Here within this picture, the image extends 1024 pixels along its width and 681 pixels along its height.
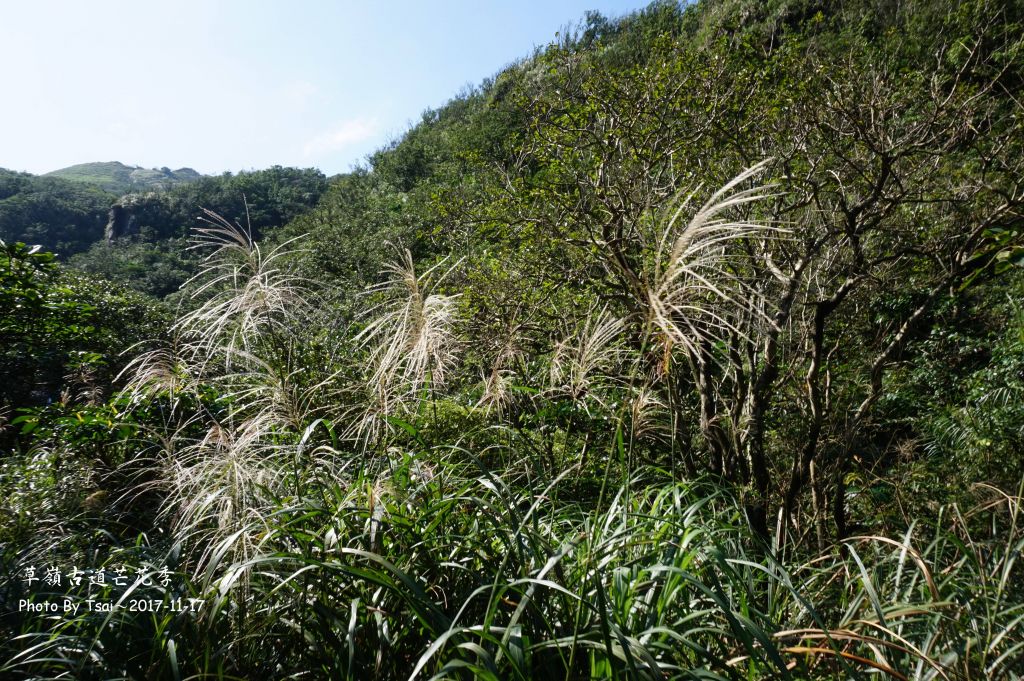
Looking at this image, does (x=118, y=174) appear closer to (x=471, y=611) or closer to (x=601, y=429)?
(x=601, y=429)

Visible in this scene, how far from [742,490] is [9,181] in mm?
64351

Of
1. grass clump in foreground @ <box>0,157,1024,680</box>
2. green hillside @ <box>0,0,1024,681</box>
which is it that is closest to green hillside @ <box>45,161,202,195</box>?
green hillside @ <box>0,0,1024,681</box>

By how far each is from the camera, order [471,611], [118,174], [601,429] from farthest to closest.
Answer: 1. [118,174]
2. [601,429]
3. [471,611]

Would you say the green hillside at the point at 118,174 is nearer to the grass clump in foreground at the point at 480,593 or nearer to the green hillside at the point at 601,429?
the green hillside at the point at 601,429

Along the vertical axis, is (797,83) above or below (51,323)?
above

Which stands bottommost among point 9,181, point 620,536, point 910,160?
point 620,536

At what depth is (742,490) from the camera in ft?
12.7

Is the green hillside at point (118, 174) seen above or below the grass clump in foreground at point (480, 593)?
above

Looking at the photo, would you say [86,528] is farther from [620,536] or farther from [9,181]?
[9,181]

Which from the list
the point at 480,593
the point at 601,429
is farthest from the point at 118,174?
the point at 480,593

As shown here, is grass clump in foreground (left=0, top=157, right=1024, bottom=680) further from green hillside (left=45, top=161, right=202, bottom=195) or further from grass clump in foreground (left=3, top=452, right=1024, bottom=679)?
green hillside (left=45, top=161, right=202, bottom=195)

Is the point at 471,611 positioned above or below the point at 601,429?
above

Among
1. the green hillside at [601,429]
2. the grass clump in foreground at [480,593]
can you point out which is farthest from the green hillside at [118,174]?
the grass clump in foreground at [480,593]

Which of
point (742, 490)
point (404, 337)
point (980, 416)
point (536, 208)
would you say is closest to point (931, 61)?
point (980, 416)
